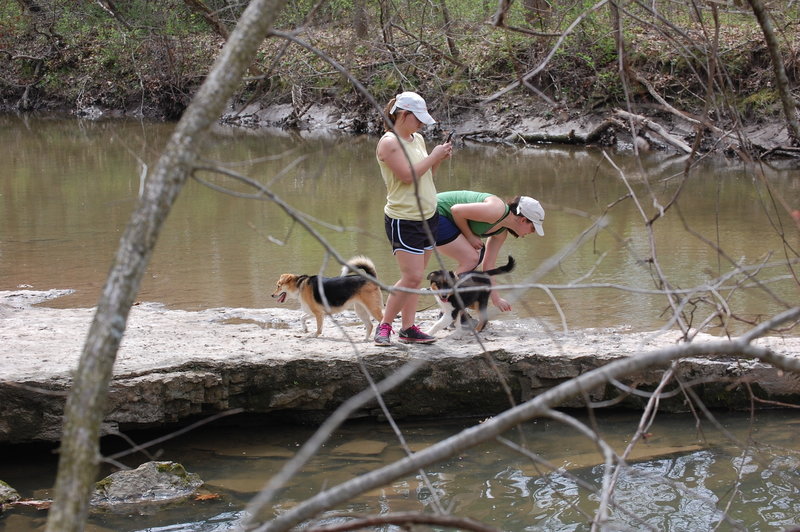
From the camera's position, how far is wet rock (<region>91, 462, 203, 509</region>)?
15.8 ft

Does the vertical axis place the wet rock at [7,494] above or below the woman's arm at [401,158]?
below

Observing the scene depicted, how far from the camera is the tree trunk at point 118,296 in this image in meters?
2.10

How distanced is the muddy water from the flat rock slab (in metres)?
0.56

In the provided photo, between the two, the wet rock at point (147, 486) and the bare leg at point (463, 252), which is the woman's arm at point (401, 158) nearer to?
the bare leg at point (463, 252)

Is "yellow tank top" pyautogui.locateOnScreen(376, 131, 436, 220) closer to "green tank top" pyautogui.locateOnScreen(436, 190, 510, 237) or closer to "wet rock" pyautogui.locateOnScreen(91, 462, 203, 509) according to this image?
"green tank top" pyautogui.locateOnScreen(436, 190, 510, 237)

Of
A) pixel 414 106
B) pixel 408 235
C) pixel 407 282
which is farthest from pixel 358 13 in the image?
pixel 407 282

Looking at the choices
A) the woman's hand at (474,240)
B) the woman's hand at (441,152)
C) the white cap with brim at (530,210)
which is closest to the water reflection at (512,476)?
the woman's hand at (474,240)


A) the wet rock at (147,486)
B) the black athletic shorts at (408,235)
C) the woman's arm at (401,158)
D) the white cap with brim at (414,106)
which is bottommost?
the wet rock at (147,486)

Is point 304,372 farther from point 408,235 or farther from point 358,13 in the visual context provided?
point 358,13

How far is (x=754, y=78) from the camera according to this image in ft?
60.3

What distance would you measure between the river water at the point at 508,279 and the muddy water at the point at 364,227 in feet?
0.14

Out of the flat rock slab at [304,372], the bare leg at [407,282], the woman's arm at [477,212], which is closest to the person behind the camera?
the flat rock slab at [304,372]

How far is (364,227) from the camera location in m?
11.8

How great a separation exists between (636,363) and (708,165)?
16.0 metres
